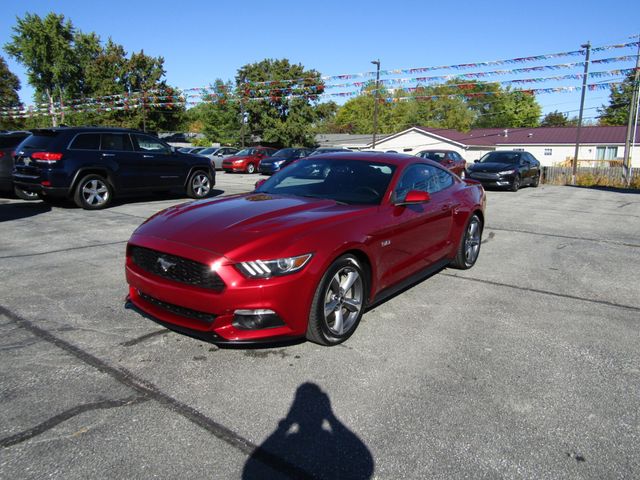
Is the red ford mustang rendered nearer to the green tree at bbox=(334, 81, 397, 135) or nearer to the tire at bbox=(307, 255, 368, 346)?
the tire at bbox=(307, 255, 368, 346)

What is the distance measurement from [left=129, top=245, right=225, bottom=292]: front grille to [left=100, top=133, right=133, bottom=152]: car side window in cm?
762

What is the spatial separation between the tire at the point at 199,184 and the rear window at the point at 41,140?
3327 millimetres

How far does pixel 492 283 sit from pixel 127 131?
8724 millimetres

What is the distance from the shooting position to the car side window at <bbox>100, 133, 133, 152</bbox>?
33.1ft

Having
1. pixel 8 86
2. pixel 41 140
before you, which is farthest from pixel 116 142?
pixel 8 86

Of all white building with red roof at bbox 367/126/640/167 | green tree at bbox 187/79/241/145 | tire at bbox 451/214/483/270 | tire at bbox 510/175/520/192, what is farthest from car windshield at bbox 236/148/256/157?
green tree at bbox 187/79/241/145

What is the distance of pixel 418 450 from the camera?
239 centimetres

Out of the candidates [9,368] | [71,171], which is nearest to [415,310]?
[9,368]

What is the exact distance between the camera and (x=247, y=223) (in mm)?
3480

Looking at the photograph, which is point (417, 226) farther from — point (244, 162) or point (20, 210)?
point (244, 162)

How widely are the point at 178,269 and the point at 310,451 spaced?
5.06 feet

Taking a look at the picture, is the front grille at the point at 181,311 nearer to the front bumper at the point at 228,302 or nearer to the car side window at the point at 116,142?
the front bumper at the point at 228,302

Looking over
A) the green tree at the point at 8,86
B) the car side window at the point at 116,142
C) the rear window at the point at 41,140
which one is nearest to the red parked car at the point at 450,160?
the car side window at the point at 116,142

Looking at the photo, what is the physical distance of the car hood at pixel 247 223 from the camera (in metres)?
3.15
